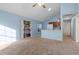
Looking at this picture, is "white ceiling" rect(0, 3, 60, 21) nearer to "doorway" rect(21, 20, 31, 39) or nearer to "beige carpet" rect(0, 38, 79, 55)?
"doorway" rect(21, 20, 31, 39)

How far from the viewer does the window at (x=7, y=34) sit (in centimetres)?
468

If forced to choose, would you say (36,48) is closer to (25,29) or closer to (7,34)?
(25,29)

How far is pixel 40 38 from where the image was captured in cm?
Result: 510

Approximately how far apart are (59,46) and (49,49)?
0.51m

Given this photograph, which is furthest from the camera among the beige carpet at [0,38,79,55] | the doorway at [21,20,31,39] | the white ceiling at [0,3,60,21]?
the doorway at [21,20,31,39]

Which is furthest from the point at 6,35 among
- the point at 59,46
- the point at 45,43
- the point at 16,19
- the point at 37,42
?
the point at 59,46

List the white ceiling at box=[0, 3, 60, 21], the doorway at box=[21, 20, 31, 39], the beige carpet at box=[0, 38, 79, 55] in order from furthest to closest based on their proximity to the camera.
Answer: the doorway at box=[21, 20, 31, 39], the beige carpet at box=[0, 38, 79, 55], the white ceiling at box=[0, 3, 60, 21]

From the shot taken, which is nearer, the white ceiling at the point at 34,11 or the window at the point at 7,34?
the white ceiling at the point at 34,11

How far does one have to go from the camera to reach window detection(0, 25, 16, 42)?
15.4 ft

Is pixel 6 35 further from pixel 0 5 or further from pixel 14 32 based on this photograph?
pixel 0 5

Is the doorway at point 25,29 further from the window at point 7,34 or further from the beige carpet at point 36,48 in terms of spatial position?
the window at point 7,34

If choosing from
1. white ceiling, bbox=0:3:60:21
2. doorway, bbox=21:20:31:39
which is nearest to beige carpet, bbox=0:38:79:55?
doorway, bbox=21:20:31:39

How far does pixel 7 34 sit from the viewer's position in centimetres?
496

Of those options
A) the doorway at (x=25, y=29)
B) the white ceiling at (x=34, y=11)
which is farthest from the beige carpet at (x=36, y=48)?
the white ceiling at (x=34, y=11)
